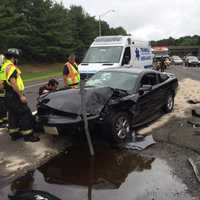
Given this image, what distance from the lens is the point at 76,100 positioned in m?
7.03

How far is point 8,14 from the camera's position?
40.4 m

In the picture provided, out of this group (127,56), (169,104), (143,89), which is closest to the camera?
(143,89)

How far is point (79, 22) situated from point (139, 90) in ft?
193

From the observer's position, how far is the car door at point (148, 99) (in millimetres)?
8234

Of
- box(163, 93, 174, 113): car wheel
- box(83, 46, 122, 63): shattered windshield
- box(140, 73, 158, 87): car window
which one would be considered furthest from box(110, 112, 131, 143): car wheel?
box(83, 46, 122, 63): shattered windshield

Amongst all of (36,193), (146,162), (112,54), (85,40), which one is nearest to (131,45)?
(112,54)

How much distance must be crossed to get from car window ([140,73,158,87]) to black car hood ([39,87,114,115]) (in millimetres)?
1699

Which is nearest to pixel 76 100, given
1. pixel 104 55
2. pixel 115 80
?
pixel 115 80

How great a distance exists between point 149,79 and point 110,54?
6.58 m

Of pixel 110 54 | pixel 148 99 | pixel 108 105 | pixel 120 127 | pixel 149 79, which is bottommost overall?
pixel 120 127

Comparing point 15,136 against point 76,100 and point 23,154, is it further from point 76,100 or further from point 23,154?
point 76,100

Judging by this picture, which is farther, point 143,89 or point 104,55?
point 104,55

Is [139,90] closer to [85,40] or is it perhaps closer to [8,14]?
[8,14]

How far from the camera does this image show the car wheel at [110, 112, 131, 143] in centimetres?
696
